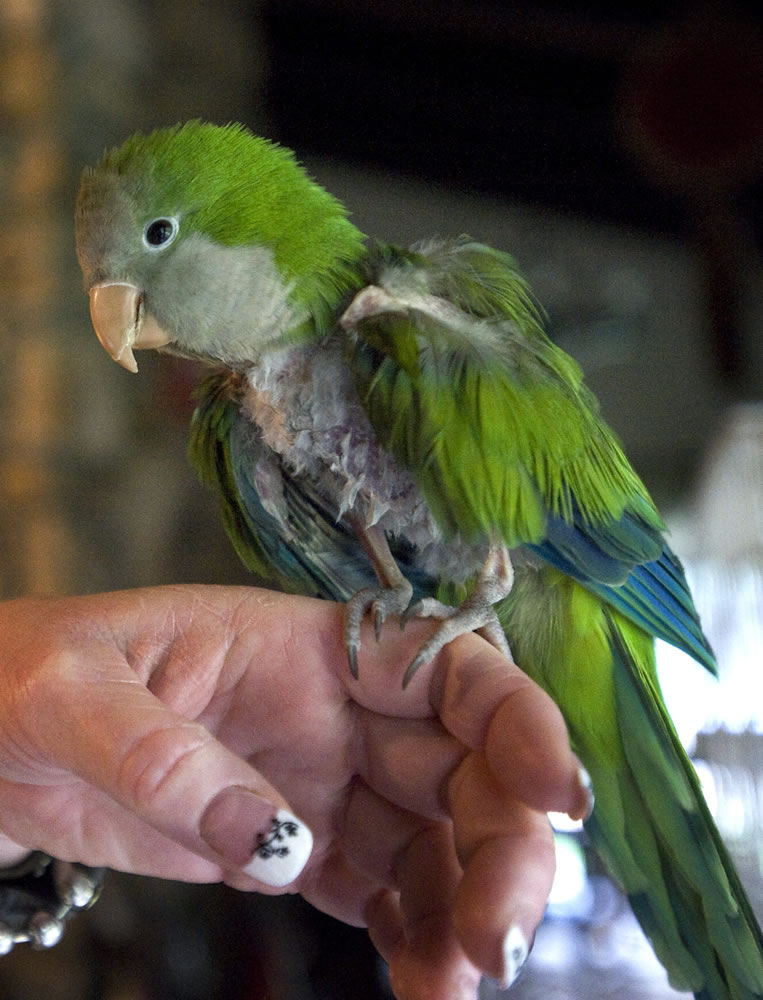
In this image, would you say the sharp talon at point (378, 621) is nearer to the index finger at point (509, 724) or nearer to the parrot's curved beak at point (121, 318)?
the index finger at point (509, 724)

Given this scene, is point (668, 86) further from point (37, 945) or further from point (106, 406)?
point (37, 945)

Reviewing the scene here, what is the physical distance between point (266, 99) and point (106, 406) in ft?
1.46

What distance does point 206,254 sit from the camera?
1.88 ft

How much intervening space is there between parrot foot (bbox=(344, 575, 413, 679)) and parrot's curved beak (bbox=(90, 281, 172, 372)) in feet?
0.77

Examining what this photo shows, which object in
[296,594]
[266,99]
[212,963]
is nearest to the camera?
[296,594]

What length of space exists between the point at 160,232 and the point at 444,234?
218 mm

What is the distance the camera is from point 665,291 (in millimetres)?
896

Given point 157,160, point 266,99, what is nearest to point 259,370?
point 157,160

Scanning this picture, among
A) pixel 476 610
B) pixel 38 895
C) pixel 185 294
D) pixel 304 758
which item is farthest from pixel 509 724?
pixel 38 895

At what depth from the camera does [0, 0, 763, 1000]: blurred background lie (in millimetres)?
704

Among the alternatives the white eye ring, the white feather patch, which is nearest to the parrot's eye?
the white eye ring

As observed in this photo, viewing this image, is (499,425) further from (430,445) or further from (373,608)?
(373,608)

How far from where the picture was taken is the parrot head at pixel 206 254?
556mm

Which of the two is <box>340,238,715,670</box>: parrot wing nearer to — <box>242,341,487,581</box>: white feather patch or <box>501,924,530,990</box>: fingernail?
<box>242,341,487,581</box>: white feather patch
